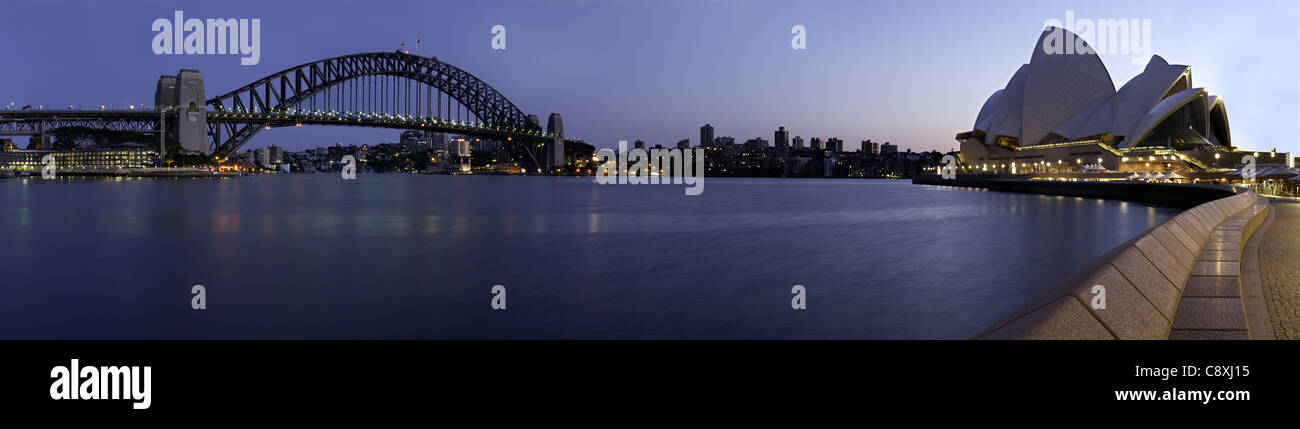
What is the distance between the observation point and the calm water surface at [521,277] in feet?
22.4

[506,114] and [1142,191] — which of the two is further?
[506,114]

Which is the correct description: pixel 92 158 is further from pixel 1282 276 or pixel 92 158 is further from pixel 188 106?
pixel 1282 276

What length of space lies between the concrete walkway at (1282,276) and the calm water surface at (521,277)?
6.78 ft

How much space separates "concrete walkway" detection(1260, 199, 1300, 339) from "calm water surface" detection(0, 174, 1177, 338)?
2068mm

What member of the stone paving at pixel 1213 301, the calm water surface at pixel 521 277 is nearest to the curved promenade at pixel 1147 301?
the stone paving at pixel 1213 301

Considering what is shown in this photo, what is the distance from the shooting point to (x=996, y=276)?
1051 cm

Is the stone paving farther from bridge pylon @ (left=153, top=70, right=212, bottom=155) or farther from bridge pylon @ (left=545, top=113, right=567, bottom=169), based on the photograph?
bridge pylon @ (left=545, top=113, right=567, bottom=169)

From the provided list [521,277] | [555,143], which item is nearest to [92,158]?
[555,143]

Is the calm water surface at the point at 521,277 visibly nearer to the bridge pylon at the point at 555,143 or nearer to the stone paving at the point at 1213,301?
the stone paving at the point at 1213,301

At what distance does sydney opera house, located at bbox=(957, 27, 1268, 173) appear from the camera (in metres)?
60.5

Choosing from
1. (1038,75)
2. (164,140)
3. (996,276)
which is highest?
(1038,75)
